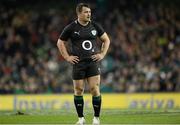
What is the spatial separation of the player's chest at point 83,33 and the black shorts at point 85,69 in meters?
0.51

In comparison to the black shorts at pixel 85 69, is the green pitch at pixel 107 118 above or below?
below

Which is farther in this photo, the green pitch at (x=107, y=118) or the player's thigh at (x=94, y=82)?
the green pitch at (x=107, y=118)

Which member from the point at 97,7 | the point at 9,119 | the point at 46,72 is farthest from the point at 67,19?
the point at 9,119

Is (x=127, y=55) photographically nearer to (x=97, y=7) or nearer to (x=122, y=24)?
(x=122, y=24)

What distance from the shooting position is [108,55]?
95.6 feet

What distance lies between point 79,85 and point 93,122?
2.75 ft

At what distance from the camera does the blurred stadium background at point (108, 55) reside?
26531 mm

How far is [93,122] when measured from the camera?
13.9 m

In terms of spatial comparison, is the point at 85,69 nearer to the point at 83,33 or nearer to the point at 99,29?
the point at 83,33

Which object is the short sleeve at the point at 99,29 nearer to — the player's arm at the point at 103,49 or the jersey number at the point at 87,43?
the player's arm at the point at 103,49

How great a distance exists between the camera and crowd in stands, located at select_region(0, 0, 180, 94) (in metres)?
27.0

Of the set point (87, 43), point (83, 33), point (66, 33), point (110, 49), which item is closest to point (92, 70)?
point (87, 43)

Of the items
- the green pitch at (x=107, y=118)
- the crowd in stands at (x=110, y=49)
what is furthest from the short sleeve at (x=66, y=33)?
the crowd in stands at (x=110, y=49)

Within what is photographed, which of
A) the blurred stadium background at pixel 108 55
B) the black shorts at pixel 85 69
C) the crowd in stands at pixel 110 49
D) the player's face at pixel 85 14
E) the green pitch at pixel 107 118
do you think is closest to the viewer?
the player's face at pixel 85 14
